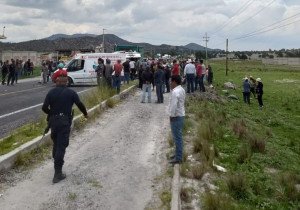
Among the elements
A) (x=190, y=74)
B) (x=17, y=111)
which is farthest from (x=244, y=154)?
(x=190, y=74)

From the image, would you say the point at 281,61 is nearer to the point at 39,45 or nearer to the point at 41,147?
the point at 39,45

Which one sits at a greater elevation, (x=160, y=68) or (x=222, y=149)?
(x=160, y=68)

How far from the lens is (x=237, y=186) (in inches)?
340

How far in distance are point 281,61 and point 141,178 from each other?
13907 centimetres

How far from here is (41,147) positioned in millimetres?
10594

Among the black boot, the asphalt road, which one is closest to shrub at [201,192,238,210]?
the black boot

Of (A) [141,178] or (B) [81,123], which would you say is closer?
(A) [141,178]

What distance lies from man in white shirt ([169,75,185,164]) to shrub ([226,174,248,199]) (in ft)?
4.05

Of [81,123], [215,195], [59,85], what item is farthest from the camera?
[81,123]

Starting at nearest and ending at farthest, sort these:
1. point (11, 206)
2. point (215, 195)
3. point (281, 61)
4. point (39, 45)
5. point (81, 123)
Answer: point (11, 206), point (215, 195), point (81, 123), point (39, 45), point (281, 61)

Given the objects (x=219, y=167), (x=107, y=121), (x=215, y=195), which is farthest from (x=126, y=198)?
(x=107, y=121)

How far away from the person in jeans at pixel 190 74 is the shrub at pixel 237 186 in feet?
46.8

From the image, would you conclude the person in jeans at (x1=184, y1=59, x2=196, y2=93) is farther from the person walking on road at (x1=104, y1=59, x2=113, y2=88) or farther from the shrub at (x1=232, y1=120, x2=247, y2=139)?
the shrub at (x1=232, y1=120, x2=247, y2=139)

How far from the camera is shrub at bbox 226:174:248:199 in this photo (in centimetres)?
847
